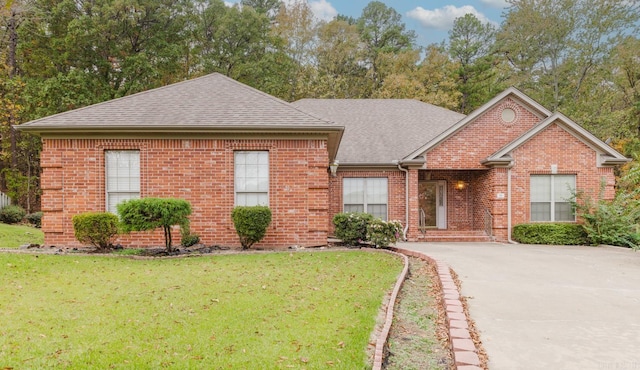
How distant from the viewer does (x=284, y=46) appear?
3158cm

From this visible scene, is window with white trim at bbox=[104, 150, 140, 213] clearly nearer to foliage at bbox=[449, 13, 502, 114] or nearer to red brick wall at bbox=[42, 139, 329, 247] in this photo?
red brick wall at bbox=[42, 139, 329, 247]

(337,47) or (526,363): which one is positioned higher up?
A: (337,47)

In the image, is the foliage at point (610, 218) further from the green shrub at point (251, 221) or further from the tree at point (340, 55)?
the tree at point (340, 55)

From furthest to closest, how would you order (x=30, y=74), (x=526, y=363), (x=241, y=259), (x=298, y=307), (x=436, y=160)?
(x=30, y=74)
(x=436, y=160)
(x=241, y=259)
(x=298, y=307)
(x=526, y=363)

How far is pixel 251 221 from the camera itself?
10.5m

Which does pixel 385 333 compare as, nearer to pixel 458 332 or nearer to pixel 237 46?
pixel 458 332

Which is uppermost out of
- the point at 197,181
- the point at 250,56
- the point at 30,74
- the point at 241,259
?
the point at 250,56

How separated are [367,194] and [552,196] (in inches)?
264

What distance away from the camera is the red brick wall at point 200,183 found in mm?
11164

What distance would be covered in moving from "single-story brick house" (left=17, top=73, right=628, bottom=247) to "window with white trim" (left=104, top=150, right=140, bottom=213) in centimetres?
3

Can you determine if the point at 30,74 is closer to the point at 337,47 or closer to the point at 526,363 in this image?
the point at 337,47

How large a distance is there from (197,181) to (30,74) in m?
23.9

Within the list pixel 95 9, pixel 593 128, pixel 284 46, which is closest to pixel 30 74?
pixel 95 9

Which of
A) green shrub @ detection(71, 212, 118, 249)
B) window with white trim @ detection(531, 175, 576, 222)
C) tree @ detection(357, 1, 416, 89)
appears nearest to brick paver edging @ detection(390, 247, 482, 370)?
green shrub @ detection(71, 212, 118, 249)
